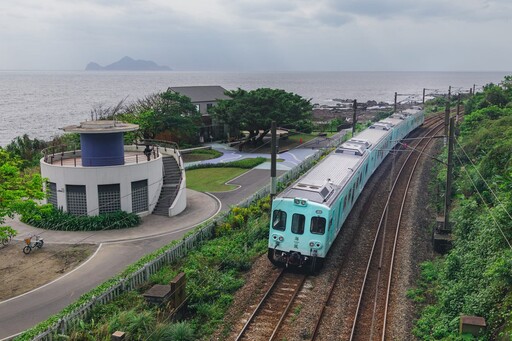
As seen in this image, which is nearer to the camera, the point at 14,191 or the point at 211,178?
the point at 14,191

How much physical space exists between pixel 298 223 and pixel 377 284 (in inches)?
157

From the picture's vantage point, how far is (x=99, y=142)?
27.7 metres

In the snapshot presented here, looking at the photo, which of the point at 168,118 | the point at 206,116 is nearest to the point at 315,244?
the point at 168,118

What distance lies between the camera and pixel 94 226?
26344 mm

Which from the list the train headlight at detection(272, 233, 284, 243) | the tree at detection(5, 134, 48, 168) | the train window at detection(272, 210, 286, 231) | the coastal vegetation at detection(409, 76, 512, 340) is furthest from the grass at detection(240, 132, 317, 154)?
the train headlight at detection(272, 233, 284, 243)

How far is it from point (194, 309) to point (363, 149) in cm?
1702

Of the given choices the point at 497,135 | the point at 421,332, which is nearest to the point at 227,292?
the point at 421,332

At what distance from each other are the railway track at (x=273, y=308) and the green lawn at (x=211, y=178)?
1792 cm

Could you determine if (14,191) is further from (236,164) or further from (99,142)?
(236,164)

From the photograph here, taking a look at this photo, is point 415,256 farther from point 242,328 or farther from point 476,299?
point 242,328

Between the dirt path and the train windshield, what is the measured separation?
36.8 feet

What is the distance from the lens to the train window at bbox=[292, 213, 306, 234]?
61.4ft

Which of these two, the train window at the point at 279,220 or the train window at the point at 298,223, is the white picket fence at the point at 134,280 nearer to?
the train window at the point at 279,220

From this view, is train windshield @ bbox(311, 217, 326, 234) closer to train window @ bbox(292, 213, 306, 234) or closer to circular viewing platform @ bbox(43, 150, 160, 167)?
train window @ bbox(292, 213, 306, 234)
